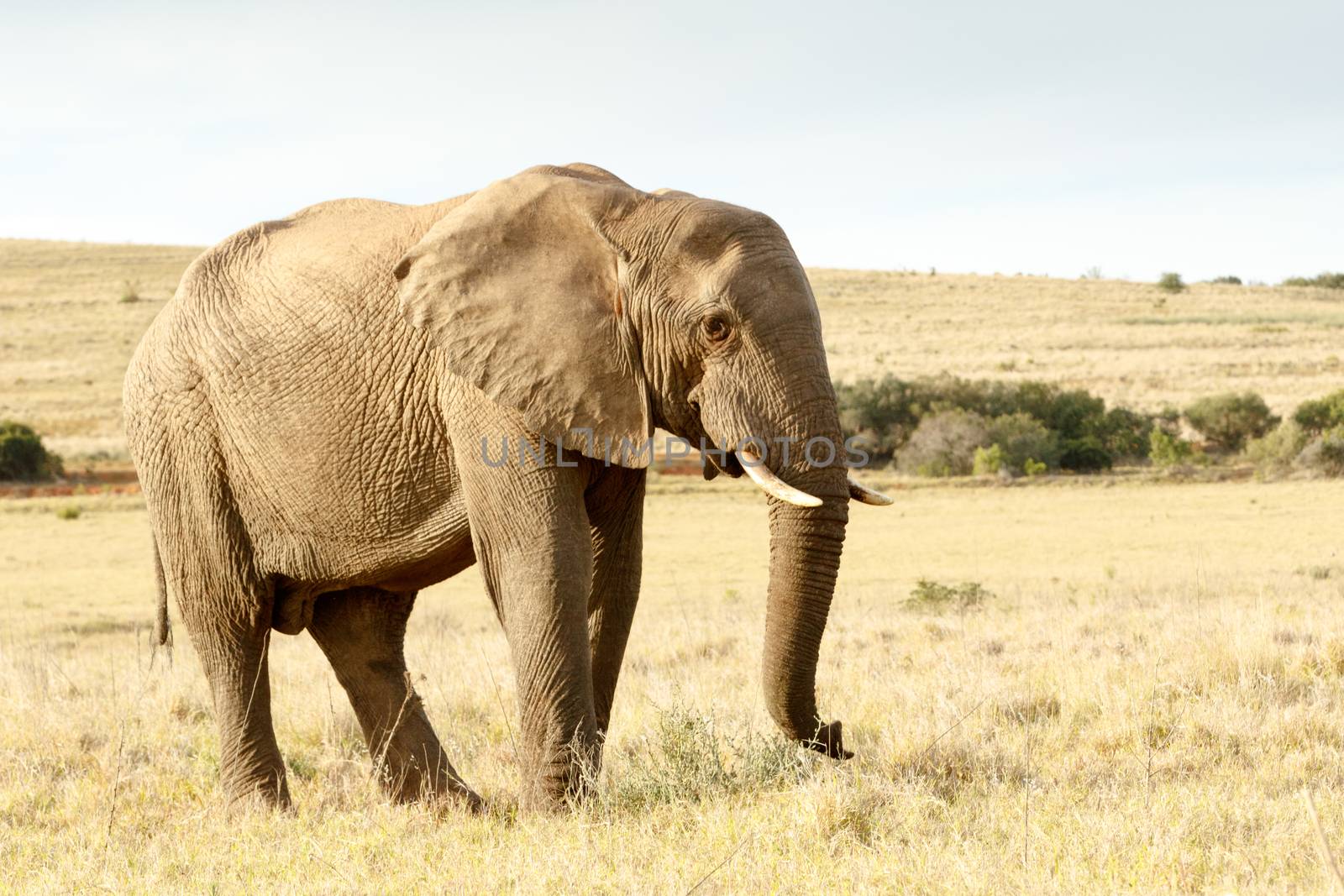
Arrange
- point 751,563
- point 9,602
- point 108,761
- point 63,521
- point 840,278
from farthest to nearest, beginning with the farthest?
point 840,278 < point 63,521 < point 751,563 < point 9,602 < point 108,761

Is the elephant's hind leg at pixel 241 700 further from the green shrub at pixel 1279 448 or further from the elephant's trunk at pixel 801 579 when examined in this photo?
the green shrub at pixel 1279 448

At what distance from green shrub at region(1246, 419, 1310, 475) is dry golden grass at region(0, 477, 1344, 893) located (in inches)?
797

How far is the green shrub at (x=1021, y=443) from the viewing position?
3584 cm

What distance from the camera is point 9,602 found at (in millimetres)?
19125

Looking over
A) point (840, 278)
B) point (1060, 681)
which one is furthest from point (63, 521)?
point (840, 278)

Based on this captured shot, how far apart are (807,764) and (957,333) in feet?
217

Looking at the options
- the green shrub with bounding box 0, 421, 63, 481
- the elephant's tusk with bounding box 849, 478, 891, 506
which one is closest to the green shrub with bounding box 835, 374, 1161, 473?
the green shrub with bounding box 0, 421, 63, 481

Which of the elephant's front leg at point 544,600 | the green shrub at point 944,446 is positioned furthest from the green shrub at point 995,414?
the elephant's front leg at point 544,600

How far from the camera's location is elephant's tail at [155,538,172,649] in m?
7.77

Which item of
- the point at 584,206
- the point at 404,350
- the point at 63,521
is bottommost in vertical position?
the point at 63,521

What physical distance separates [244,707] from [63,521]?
A: 2462 cm

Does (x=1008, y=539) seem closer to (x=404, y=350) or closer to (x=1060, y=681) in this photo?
(x=1060, y=681)

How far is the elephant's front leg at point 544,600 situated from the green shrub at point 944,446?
1197 inches

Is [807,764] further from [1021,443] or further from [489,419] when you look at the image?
[1021,443]
